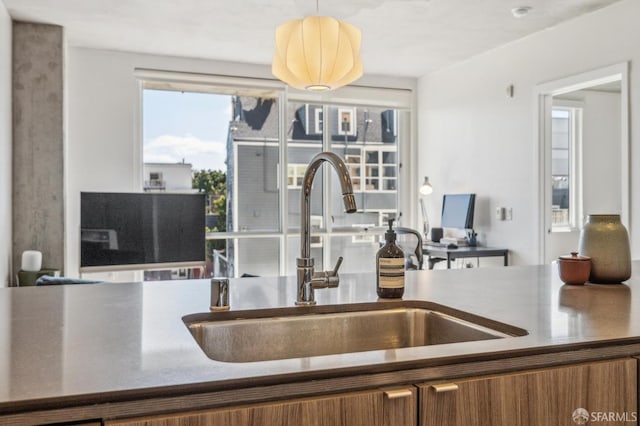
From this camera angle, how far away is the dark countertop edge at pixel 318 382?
69cm

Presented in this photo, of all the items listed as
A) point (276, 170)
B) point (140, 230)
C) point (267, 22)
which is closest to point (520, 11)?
point (267, 22)

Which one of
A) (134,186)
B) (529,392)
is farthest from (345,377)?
(134,186)

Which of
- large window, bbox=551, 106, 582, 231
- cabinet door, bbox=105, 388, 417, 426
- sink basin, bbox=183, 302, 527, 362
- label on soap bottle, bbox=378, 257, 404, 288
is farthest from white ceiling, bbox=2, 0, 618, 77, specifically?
cabinet door, bbox=105, 388, 417, 426

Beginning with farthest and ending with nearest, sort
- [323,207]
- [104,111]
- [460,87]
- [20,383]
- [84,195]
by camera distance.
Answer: [323,207]
[460,87]
[104,111]
[84,195]
[20,383]

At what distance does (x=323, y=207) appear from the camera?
19.1 ft

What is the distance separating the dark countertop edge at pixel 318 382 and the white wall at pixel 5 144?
12.0 feet

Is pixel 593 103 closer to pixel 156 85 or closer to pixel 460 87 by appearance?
pixel 460 87

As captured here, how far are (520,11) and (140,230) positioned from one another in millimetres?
3556

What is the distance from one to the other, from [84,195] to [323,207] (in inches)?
96.7

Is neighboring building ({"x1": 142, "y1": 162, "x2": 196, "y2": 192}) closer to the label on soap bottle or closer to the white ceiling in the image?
the white ceiling

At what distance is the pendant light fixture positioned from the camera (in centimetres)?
279

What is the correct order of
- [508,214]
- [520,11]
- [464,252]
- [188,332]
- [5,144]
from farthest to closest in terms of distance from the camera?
1. [508,214]
2. [464,252]
3. [5,144]
4. [520,11]
5. [188,332]

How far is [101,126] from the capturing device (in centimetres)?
486

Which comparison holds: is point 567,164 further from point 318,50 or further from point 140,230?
point 140,230
